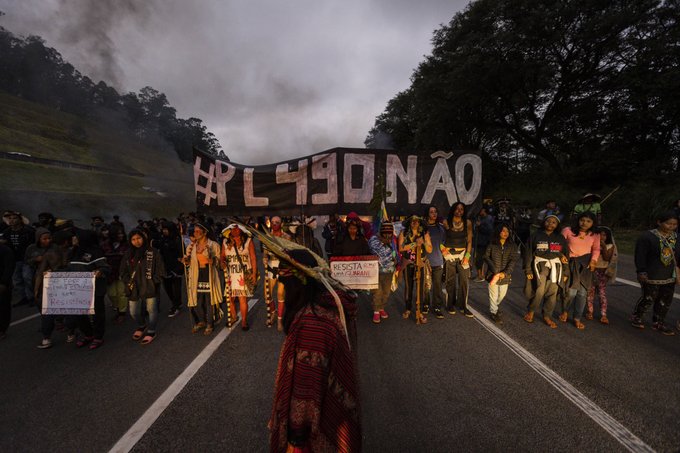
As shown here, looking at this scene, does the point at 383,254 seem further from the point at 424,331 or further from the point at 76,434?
the point at 76,434

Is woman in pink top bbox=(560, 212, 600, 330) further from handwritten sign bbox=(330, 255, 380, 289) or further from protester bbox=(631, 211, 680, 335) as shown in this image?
handwritten sign bbox=(330, 255, 380, 289)

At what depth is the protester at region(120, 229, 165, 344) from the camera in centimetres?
476

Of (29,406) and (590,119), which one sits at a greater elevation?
(590,119)

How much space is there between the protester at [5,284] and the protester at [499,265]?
7965 mm

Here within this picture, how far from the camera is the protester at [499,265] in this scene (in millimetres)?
5238

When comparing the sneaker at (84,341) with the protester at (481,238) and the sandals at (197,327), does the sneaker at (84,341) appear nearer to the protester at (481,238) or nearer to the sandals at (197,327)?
the sandals at (197,327)

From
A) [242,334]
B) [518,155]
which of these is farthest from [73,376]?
[518,155]

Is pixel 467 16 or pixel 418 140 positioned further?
pixel 418 140

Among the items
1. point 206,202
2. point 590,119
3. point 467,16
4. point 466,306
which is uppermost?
point 467,16

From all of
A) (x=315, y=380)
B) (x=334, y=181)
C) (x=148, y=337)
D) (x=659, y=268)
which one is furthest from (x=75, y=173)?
(x=659, y=268)

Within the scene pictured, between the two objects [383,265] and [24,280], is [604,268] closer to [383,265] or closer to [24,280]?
[383,265]

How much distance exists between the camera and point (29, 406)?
3229mm

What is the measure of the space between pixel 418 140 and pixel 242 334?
1065 inches

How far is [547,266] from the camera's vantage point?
5086 mm
